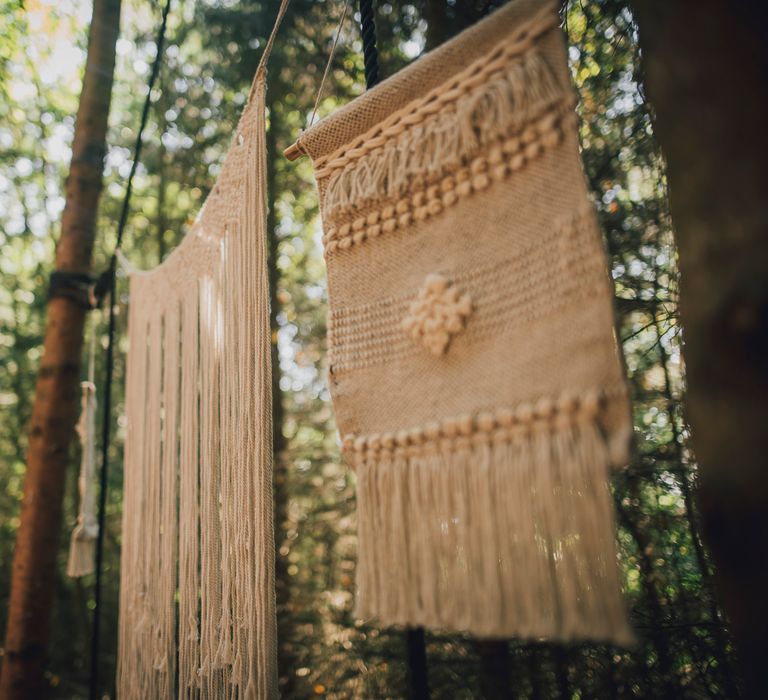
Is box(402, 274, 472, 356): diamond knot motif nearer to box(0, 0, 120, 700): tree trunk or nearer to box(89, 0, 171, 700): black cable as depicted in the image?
box(89, 0, 171, 700): black cable

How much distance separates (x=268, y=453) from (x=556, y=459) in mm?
493

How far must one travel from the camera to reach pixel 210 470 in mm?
966

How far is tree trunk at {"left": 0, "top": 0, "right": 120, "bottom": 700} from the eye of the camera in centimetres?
155

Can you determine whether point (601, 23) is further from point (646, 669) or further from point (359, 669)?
point (359, 669)

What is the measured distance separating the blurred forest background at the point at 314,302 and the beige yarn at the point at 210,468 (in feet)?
2.53

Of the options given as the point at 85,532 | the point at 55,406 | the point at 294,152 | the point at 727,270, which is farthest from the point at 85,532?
the point at 727,270

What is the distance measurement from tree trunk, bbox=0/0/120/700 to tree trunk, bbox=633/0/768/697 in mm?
1864

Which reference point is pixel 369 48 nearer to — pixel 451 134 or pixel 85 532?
pixel 451 134

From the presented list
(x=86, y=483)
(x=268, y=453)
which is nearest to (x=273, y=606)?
(x=268, y=453)

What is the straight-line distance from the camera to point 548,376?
1.60 feet

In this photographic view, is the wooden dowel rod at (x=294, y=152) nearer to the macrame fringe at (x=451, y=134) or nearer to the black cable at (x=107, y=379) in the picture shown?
the macrame fringe at (x=451, y=134)

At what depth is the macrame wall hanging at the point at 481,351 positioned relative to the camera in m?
0.46

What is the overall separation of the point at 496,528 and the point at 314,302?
9.07 ft

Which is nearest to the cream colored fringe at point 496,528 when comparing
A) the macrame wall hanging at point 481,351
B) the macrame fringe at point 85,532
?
the macrame wall hanging at point 481,351
